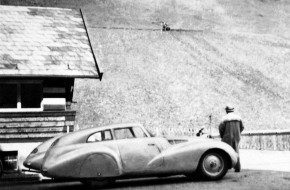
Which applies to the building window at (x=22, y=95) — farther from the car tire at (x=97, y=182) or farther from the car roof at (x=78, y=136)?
the car tire at (x=97, y=182)

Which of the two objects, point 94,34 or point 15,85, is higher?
point 94,34

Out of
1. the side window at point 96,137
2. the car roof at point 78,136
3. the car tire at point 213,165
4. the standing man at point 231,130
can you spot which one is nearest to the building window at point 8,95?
the side window at point 96,137

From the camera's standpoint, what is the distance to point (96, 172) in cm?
930

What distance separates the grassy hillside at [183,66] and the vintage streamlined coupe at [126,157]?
22.8 ft

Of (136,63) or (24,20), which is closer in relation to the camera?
(24,20)

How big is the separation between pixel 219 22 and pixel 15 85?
5837cm

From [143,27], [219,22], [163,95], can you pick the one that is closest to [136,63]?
[163,95]

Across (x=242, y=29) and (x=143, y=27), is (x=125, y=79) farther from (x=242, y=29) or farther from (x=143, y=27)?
(x=242, y=29)

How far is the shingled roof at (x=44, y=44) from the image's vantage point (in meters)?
14.7

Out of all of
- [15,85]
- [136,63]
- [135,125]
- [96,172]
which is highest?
[136,63]

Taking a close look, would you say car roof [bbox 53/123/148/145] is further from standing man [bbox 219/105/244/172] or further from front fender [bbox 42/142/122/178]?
standing man [bbox 219/105/244/172]

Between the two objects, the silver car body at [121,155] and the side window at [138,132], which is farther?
the side window at [138,132]

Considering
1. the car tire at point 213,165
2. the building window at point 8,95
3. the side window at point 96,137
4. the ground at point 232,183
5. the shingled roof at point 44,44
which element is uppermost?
the shingled roof at point 44,44

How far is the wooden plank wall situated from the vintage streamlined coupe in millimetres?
4173
